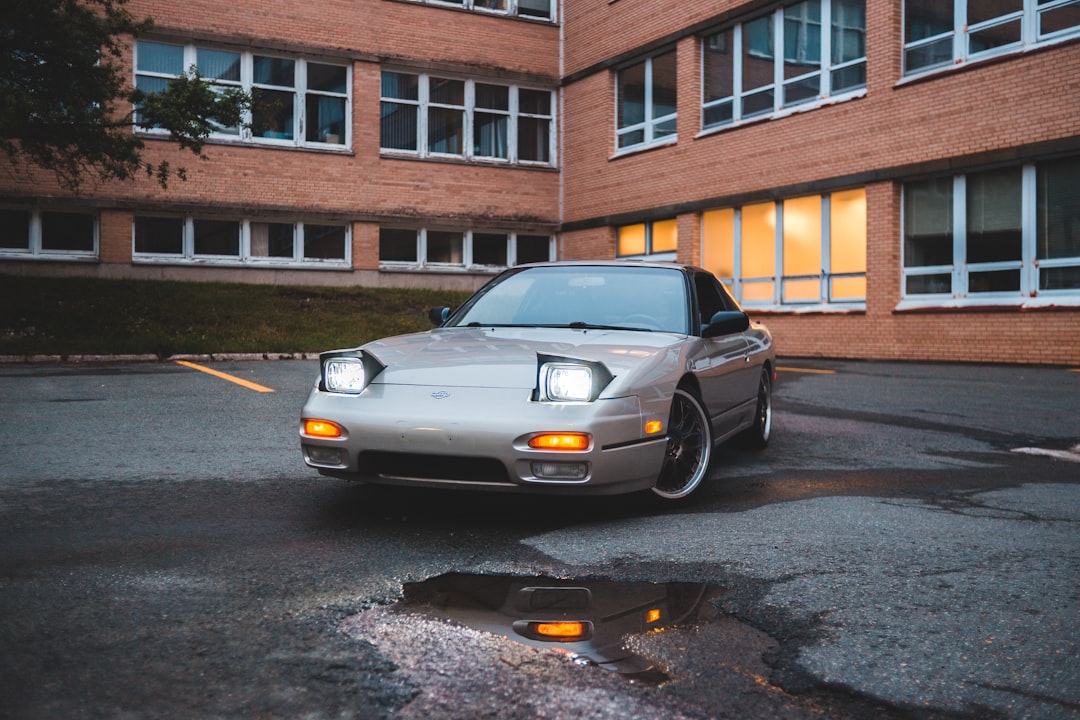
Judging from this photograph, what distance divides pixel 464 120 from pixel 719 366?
64.9 ft

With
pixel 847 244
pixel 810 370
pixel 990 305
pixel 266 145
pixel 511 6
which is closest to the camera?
pixel 810 370

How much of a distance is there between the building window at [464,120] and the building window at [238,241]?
2660 mm

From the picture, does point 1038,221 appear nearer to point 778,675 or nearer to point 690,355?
point 690,355

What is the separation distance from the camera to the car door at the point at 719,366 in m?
5.86

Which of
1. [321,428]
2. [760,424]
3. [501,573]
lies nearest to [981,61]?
[760,424]

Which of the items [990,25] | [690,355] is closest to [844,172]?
[990,25]

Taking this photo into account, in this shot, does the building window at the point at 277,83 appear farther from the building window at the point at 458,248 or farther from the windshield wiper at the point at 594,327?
the windshield wiper at the point at 594,327

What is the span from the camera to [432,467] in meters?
4.68

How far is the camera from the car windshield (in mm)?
6027

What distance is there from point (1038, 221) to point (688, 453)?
38.7 feet

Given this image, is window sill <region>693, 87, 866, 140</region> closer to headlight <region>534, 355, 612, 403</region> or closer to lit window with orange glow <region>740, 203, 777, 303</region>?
lit window with orange glow <region>740, 203, 777, 303</region>

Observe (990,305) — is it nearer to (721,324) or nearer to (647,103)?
(647,103)

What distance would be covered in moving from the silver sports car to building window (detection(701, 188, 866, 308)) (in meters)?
12.9

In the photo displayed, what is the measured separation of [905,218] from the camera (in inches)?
675
